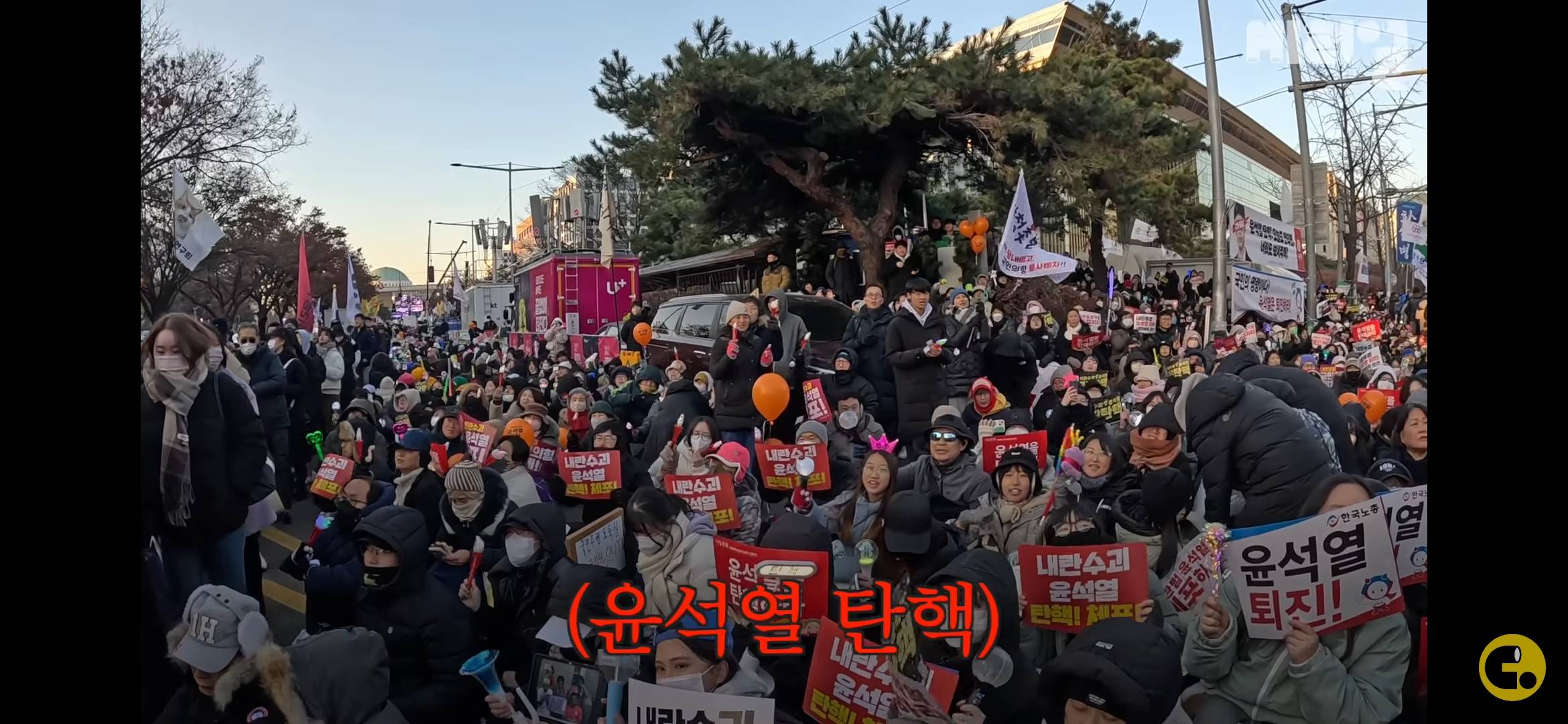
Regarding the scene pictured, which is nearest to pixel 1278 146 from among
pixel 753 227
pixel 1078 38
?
pixel 1078 38

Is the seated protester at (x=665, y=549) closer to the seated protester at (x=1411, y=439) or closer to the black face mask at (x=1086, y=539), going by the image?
the black face mask at (x=1086, y=539)

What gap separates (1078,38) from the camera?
26.3m

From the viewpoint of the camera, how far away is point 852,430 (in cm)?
663

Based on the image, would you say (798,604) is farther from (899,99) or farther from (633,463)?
(899,99)

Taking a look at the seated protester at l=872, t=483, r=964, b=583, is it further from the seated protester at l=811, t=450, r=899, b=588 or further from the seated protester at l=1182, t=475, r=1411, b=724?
the seated protester at l=1182, t=475, r=1411, b=724

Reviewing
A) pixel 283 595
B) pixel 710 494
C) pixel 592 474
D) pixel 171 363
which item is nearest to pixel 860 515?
pixel 710 494

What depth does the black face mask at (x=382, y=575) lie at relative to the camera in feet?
12.7

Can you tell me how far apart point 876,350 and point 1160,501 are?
142 inches

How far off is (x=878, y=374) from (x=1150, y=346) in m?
4.56

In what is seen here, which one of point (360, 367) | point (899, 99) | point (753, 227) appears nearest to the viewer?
point (360, 367)

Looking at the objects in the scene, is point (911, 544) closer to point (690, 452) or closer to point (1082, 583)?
point (1082, 583)

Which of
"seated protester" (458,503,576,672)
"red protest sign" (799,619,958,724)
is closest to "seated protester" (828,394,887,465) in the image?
"seated protester" (458,503,576,672)

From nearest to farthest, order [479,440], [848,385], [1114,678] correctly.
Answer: [1114,678] → [479,440] → [848,385]

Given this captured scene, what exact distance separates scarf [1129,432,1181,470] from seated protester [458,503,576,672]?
2512 millimetres
